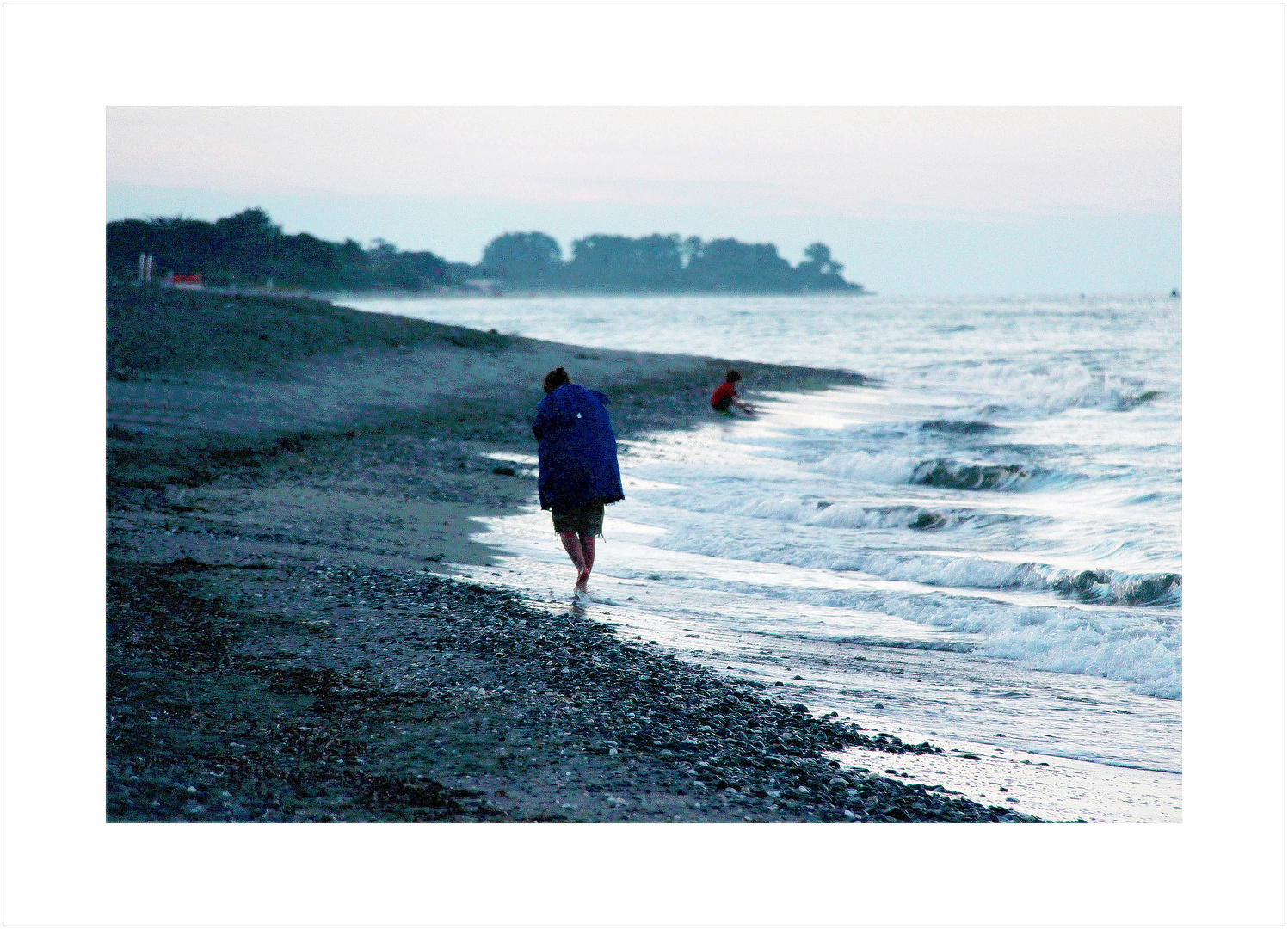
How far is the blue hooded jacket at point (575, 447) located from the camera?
22.2ft

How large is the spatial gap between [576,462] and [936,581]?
3.01 m

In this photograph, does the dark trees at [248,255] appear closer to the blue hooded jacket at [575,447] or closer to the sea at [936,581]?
the blue hooded jacket at [575,447]

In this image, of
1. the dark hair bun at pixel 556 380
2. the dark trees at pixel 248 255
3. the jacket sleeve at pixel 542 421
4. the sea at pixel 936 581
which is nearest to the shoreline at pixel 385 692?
the sea at pixel 936 581

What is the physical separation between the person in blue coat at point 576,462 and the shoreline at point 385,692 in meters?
0.67

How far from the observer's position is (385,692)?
4910mm

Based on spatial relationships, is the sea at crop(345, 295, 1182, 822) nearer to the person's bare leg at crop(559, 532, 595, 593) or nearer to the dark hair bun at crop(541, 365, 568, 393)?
the person's bare leg at crop(559, 532, 595, 593)

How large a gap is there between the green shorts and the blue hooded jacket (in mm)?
53

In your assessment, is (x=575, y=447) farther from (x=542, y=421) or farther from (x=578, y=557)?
(x=578, y=557)

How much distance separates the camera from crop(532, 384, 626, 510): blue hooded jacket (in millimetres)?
6777

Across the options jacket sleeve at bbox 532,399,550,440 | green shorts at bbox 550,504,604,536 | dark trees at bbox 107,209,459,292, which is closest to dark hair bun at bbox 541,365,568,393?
jacket sleeve at bbox 532,399,550,440

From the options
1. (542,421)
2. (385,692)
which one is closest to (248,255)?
(542,421)
